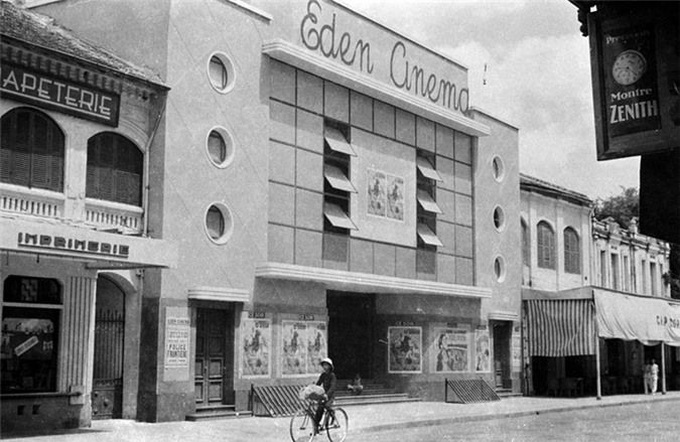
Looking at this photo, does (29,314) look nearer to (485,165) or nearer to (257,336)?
(257,336)

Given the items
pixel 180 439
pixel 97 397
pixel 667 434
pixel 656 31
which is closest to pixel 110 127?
pixel 97 397

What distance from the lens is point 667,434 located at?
70.4ft

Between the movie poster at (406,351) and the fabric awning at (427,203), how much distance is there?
4037mm

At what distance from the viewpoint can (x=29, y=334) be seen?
20000 millimetres

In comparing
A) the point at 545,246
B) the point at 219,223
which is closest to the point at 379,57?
the point at 219,223

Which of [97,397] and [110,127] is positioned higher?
[110,127]

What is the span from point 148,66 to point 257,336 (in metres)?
7.50

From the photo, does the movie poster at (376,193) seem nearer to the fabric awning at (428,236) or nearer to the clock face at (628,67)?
the fabric awning at (428,236)

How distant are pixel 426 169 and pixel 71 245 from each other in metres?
17.3

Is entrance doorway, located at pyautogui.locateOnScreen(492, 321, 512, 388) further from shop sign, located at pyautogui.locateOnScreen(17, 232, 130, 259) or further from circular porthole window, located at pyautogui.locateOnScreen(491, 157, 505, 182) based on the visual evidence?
shop sign, located at pyautogui.locateOnScreen(17, 232, 130, 259)

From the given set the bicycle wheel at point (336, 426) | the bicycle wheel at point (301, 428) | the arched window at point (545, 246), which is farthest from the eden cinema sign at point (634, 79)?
the arched window at point (545, 246)

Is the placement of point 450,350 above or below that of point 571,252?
below

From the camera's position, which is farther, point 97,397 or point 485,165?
point 485,165

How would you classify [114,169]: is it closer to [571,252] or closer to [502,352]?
[502,352]
